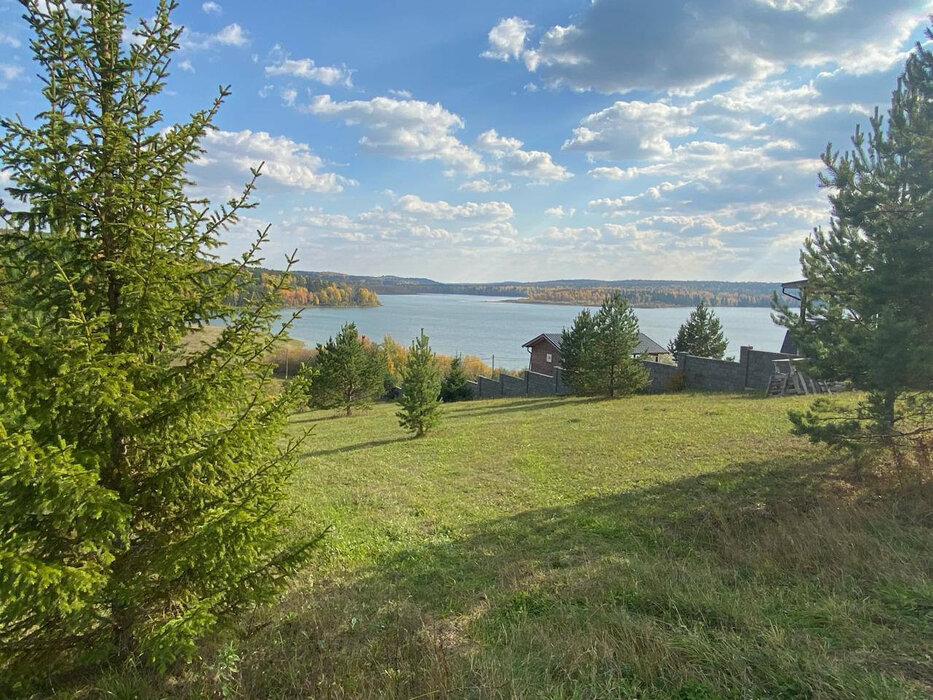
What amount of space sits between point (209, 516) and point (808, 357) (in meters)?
8.34

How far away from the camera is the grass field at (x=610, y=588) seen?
3.10m

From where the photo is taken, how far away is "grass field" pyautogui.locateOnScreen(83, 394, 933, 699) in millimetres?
3100

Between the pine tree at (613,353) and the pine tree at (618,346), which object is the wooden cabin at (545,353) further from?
the pine tree at (618,346)

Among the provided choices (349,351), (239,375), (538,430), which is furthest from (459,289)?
(239,375)

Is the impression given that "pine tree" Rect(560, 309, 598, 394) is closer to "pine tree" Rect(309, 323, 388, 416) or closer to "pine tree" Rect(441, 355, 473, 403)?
"pine tree" Rect(441, 355, 473, 403)

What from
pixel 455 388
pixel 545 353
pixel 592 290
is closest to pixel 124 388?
pixel 455 388

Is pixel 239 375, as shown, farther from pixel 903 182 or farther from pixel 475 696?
pixel 903 182

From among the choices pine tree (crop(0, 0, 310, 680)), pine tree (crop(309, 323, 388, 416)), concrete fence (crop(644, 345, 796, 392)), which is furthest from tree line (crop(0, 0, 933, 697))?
pine tree (crop(309, 323, 388, 416))

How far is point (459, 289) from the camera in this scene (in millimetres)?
179750

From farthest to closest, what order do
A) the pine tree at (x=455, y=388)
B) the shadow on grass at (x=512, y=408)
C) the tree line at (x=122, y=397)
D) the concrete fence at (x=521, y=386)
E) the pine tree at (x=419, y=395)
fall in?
the pine tree at (x=455, y=388) < the concrete fence at (x=521, y=386) < the shadow on grass at (x=512, y=408) < the pine tree at (x=419, y=395) < the tree line at (x=122, y=397)

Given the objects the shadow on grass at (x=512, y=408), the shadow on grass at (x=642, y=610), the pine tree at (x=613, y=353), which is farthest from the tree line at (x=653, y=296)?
the shadow on grass at (x=642, y=610)

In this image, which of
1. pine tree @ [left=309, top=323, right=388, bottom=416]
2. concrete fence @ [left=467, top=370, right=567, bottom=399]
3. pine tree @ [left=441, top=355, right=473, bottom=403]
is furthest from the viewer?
pine tree @ [left=441, top=355, right=473, bottom=403]

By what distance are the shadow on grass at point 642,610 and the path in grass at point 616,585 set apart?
2cm

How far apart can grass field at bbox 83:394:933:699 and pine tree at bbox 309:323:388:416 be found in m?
17.0
